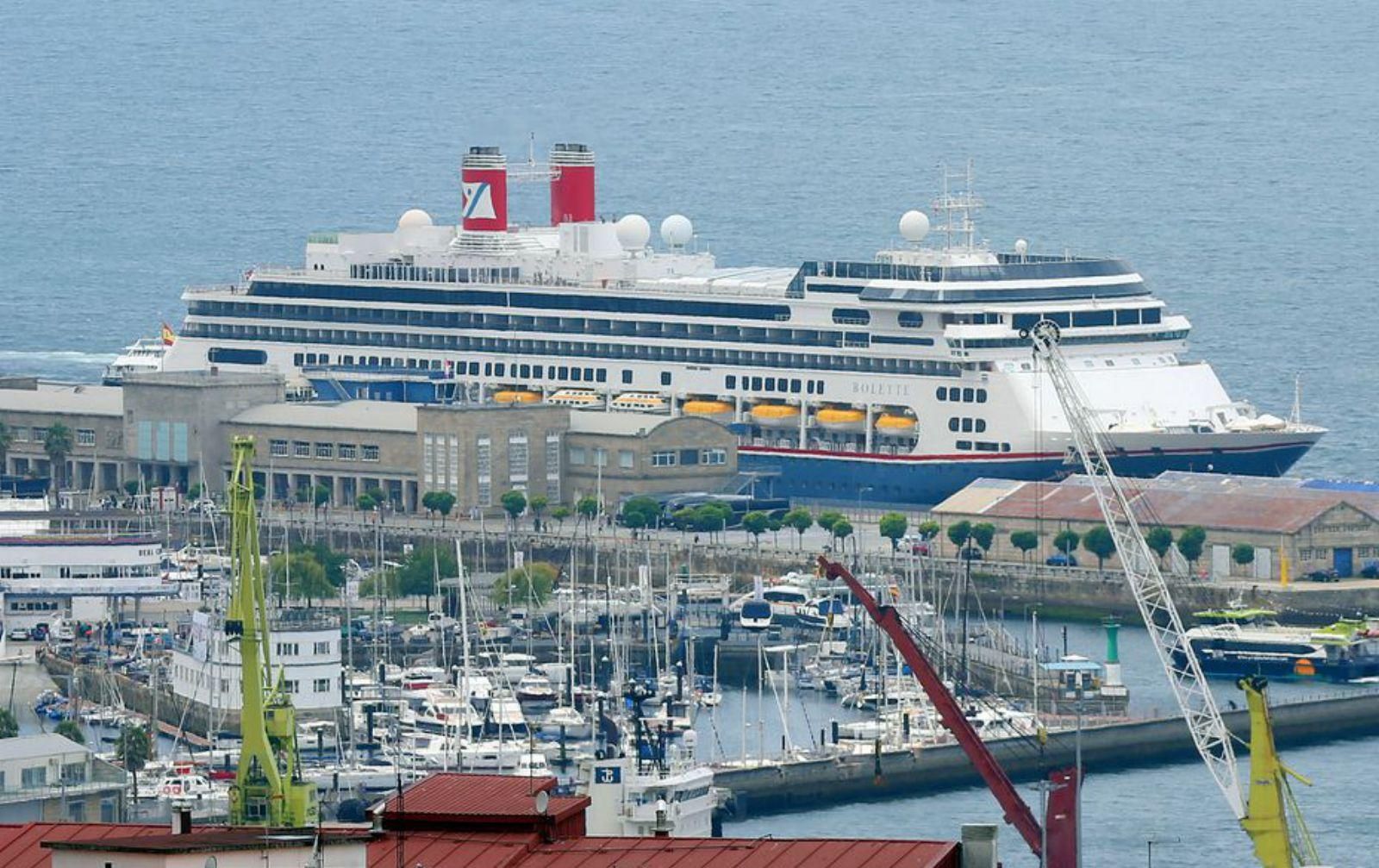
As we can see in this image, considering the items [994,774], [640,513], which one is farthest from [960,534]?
[994,774]

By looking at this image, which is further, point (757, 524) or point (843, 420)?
point (843, 420)

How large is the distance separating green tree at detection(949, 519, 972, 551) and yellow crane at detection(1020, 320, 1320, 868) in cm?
200

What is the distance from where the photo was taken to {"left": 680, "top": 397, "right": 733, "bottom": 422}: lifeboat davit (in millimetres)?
82125

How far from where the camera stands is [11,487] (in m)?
82.1

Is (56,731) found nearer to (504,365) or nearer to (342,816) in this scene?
(342,816)

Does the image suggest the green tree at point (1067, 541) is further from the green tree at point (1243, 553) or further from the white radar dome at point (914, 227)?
the white radar dome at point (914, 227)

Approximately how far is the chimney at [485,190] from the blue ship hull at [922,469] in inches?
330

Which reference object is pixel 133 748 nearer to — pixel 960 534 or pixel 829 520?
pixel 960 534

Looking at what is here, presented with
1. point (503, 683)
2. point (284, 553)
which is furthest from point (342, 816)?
point (284, 553)

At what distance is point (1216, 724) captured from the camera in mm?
49438

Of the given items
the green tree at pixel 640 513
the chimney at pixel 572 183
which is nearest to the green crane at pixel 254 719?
the green tree at pixel 640 513

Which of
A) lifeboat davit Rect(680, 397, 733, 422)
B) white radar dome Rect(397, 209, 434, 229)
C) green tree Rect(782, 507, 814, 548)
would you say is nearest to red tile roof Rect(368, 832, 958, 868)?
green tree Rect(782, 507, 814, 548)

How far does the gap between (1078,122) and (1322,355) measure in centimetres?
6275

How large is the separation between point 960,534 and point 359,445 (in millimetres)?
12025
